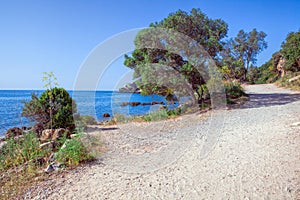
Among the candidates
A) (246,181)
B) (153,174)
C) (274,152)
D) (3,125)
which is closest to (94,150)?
(153,174)

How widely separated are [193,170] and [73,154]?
6.86 feet

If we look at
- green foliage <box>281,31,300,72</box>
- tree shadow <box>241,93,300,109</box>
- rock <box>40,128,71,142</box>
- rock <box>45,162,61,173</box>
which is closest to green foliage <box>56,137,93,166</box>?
rock <box>45,162,61,173</box>

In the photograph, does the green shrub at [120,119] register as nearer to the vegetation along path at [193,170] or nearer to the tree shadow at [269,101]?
the vegetation along path at [193,170]

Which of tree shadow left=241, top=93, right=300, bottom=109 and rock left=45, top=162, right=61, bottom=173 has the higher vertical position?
tree shadow left=241, top=93, right=300, bottom=109

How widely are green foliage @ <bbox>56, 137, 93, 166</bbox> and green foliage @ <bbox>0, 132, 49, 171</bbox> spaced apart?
452mm

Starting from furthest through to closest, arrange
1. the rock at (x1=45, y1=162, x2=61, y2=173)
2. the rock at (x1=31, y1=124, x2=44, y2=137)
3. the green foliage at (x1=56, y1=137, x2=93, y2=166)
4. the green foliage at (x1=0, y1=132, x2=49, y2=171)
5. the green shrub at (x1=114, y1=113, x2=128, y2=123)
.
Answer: the green shrub at (x1=114, y1=113, x2=128, y2=123), the rock at (x1=31, y1=124, x2=44, y2=137), the green foliage at (x1=0, y1=132, x2=49, y2=171), the green foliage at (x1=56, y1=137, x2=93, y2=166), the rock at (x1=45, y1=162, x2=61, y2=173)

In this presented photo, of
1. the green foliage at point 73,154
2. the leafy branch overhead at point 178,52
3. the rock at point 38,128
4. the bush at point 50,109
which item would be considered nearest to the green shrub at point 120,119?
the leafy branch overhead at point 178,52

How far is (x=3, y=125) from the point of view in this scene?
730 cm

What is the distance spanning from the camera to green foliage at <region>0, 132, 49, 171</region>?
3628 mm

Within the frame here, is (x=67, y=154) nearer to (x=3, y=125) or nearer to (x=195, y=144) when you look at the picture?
(x=195, y=144)

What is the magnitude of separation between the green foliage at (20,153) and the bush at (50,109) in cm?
166

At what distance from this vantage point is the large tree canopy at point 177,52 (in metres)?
8.14

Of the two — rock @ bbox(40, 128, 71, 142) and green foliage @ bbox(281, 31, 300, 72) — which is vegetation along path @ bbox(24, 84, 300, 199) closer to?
rock @ bbox(40, 128, 71, 142)

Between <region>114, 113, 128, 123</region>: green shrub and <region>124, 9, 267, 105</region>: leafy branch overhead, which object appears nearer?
<region>124, 9, 267, 105</region>: leafy branch overhead
